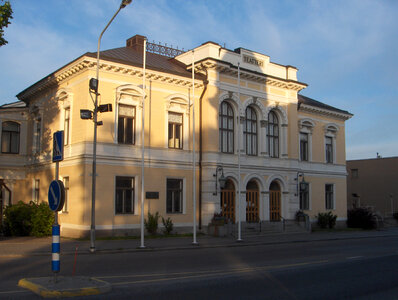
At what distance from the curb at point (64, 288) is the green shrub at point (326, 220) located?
27.3 meters

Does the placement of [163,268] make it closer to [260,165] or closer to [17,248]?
[17,248]

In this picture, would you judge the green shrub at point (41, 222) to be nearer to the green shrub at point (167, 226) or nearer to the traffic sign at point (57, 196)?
the green shrub at point (167, 226)

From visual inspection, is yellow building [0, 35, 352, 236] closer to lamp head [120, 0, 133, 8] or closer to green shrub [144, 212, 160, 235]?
green shrub [144, 212, 160, 235]

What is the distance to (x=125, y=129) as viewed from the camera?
83.9 ft

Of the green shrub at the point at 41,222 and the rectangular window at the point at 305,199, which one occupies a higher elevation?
the rectangular window at the point at 305,199

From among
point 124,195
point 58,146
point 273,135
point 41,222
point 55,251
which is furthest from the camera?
point 273,135

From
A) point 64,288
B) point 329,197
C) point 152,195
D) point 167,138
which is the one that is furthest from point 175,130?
point 64,288

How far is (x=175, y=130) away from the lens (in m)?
27.6

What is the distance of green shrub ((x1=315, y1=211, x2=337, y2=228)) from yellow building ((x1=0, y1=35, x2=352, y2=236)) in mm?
898

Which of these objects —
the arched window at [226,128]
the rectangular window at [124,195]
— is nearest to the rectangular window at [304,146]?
the arched window at [226,128]

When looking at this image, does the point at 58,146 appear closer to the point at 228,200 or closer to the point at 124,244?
the point at 124,244

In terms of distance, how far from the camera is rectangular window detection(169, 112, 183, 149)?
1077 inches

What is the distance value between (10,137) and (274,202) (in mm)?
18580

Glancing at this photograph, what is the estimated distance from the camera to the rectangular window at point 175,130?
27359 mm
